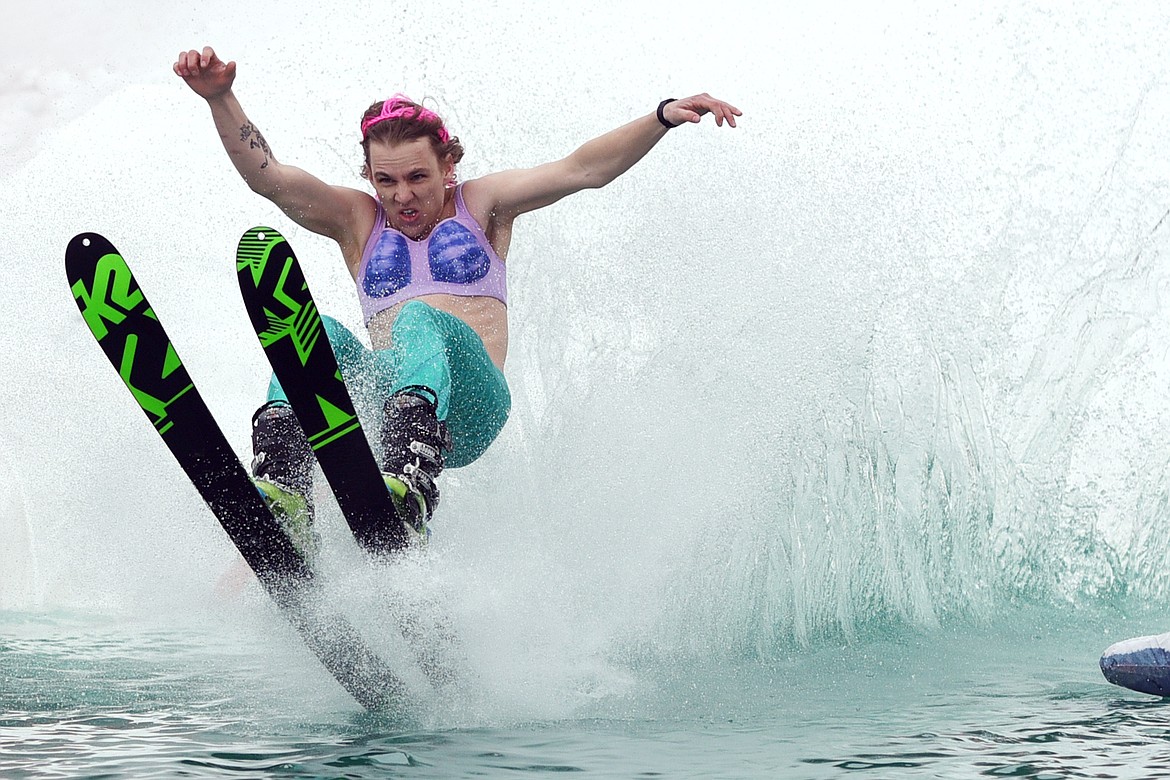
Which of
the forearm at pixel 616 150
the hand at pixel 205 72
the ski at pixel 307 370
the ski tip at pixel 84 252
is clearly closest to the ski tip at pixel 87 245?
the ski tip at pixel 84 252

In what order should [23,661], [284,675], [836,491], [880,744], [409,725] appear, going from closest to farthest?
[880,744]
[409,725]
[284,675]
[23,661]
[836,491]

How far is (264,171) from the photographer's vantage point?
453cm

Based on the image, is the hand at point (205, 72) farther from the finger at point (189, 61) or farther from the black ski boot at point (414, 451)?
the black ski boot at point (414, 451)

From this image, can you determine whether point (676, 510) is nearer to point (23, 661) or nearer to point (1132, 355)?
point (23, 661)

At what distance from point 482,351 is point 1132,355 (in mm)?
4865

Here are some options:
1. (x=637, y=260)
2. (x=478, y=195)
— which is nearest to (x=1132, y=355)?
(x=637, y=260)

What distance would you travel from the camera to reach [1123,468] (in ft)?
24.8

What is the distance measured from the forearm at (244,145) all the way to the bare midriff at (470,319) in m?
0.66

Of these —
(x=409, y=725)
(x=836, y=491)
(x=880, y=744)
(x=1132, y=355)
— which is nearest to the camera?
(x=880, y=744)

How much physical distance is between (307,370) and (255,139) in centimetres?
138

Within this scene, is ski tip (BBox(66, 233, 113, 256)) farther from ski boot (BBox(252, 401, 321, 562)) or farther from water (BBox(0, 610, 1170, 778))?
water (BBox(0, 610, 1170, 778))

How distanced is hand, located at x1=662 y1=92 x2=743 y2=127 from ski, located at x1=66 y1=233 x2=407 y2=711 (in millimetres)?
2103

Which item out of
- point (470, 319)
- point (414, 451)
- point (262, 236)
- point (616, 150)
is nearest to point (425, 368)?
point (414, 451)

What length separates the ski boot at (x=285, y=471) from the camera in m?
3.56
